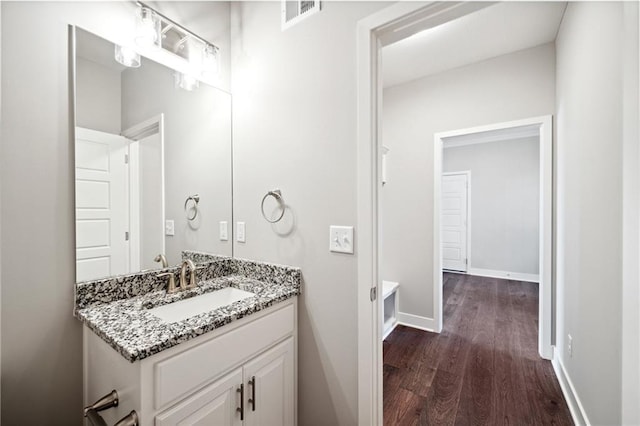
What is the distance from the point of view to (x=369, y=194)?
1223mm

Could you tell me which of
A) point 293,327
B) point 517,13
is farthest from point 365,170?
point 517,13

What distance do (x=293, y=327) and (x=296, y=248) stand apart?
41 cm

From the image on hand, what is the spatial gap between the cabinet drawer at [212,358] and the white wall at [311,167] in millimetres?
247

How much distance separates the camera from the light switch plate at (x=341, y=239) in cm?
129

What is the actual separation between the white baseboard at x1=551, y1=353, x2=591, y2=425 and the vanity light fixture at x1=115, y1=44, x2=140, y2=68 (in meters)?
2.99

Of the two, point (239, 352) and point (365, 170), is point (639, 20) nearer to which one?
point (365, 170)

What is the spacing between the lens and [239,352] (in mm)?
1125

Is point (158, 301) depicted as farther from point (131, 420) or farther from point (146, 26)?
point (146, 26)

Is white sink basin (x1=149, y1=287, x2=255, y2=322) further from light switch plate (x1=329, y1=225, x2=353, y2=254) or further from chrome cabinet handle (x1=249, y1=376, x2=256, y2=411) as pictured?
light switch plate (x1=329, y1=225, x2=353, y2=254)

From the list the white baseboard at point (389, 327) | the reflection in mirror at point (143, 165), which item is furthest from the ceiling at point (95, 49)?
the white baseboard at point (389, 327)

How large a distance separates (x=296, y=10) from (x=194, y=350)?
1666mm

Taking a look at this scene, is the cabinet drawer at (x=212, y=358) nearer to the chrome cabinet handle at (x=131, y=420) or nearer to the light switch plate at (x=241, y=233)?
the chrome cabinet handle at (x=131, y=420)

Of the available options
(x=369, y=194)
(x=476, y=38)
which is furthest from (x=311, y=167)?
(x=476, y=38)

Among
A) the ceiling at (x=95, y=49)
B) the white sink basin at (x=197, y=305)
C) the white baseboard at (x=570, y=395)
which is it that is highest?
the ceiling at (x=95, y=49)
